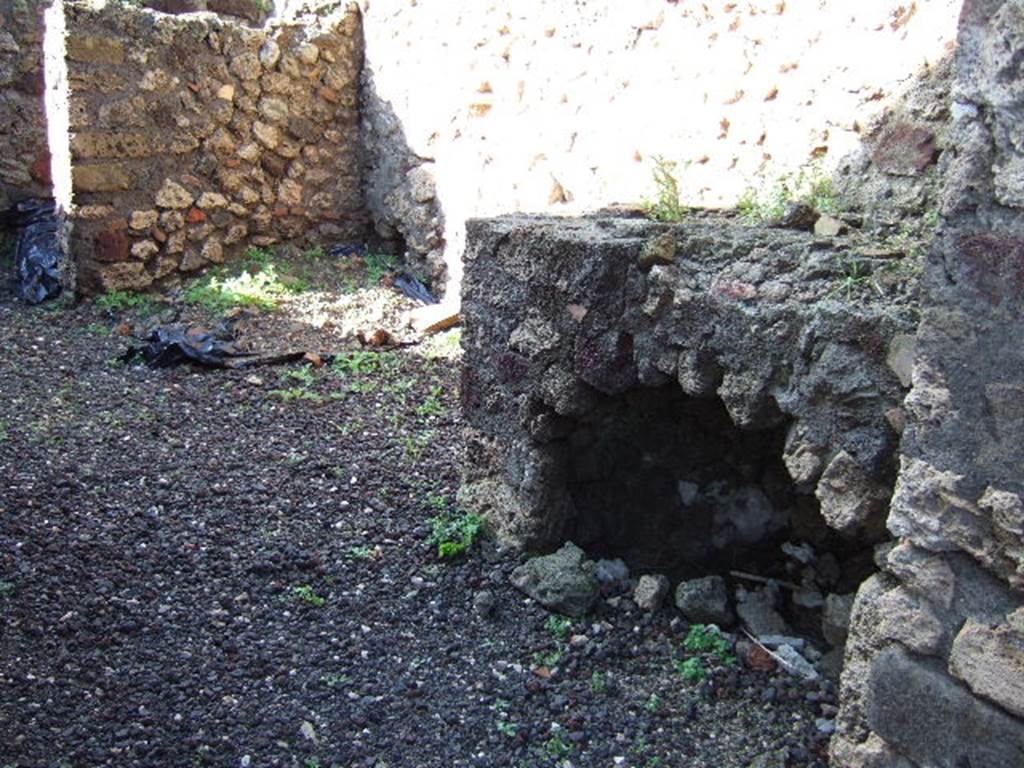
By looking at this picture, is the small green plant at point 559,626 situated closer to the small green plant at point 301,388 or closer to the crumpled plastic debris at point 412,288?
the small green plant at point 301,388

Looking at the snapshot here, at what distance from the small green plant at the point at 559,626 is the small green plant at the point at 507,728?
1.25ft

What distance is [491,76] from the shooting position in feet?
17.6

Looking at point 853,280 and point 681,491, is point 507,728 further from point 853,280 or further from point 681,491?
point 853,280

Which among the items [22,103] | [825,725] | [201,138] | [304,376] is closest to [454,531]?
[825,725]

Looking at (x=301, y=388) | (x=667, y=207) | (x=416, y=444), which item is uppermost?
(x=667, y=207)

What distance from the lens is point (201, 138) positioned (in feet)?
19.7

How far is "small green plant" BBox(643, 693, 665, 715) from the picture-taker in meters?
2.54

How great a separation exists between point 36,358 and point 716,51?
3497 millimetres

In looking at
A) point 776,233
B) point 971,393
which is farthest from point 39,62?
point 971,393

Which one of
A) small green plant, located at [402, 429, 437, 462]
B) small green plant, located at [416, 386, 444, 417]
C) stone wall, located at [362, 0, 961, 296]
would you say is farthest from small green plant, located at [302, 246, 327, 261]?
small green plant, located at [402, 429, 437, 462]

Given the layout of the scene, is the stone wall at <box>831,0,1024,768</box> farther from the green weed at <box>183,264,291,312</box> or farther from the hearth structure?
the green weed at <box>183,264,291,312</box>

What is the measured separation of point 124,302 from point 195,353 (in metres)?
1.19

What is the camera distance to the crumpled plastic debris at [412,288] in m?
5.92

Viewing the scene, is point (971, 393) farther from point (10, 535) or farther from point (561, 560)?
point (10, 535)
